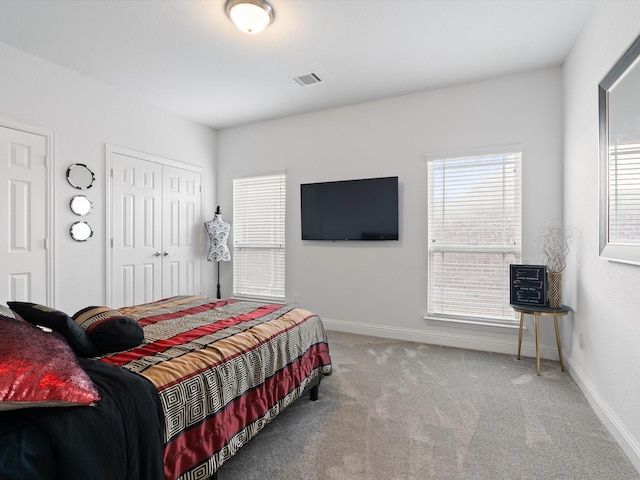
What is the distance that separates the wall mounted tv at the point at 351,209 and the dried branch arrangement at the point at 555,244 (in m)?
1.47

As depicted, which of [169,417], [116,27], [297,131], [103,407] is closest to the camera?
[103,407]

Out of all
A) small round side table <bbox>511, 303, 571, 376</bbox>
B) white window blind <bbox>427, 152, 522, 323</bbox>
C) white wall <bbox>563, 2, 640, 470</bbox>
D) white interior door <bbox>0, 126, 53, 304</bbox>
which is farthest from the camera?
white window blind <bbox>427, 152, 522, 323</bbox>

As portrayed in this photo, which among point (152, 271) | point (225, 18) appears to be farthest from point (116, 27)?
point (152, 271)

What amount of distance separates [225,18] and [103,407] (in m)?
2.70

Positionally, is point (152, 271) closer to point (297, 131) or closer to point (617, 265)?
point (297, 131)

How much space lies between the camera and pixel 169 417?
1.36 meters

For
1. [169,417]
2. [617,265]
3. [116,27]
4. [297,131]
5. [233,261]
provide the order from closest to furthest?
[169,417], [617,265], [116,27], [297,131], [233,261]

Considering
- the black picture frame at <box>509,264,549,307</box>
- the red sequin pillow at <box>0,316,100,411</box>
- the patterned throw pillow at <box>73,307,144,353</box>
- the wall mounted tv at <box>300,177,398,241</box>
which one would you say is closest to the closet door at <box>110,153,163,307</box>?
the wall mounted tv at <box>300,177,398,241</box>

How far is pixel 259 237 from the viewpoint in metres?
4.96

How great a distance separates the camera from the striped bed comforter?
142 cm

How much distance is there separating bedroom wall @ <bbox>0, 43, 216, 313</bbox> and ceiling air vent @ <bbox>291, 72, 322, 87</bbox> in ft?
6.48

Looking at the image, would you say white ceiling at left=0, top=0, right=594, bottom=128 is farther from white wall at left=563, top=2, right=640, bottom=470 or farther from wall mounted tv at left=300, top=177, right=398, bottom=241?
wall mounted tv at left=300, top=177, right=398, bottom=241

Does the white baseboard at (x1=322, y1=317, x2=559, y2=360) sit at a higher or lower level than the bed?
lower

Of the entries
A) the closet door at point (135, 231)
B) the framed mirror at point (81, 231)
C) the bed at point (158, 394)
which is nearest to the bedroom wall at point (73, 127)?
the framed mirror at point (81, 231)
